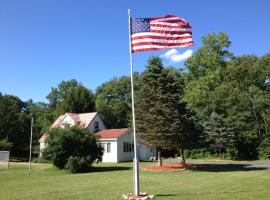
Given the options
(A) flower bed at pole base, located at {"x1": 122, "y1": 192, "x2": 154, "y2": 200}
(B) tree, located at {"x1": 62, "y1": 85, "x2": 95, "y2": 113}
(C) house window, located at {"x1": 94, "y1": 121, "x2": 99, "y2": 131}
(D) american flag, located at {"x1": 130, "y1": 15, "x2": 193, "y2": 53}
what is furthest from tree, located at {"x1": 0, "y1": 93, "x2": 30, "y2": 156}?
(D) american flag, located at {"x1": 130, "y1": 15, "x2": 193, "y2": 53}

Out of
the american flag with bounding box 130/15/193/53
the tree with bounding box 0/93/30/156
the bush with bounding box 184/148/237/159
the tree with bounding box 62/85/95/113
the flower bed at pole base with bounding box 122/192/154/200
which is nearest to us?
the flower bed at pole base with bounding box 122/192/154/200

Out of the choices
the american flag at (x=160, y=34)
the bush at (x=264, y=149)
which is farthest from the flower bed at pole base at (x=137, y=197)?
the bush at (x=264, y=149)

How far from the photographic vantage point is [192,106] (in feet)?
112

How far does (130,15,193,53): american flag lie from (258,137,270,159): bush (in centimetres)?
3308

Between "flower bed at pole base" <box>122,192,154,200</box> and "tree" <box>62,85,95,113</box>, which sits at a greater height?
"tree" <box>62,85,95,113</box>

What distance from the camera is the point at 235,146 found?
44250mm

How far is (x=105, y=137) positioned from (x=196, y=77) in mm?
26956

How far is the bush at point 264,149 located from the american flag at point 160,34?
33079 mm

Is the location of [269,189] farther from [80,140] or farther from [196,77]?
[196,77]

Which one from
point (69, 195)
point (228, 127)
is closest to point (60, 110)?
point (228, 127)

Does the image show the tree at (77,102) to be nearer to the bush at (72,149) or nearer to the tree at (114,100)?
the tree at (114,100)

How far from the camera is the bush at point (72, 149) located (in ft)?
90.1

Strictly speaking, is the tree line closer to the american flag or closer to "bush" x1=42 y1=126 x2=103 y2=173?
"bush" x1=42 y1=126 x2=103 y2=173

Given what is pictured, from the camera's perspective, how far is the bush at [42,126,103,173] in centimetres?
2745
